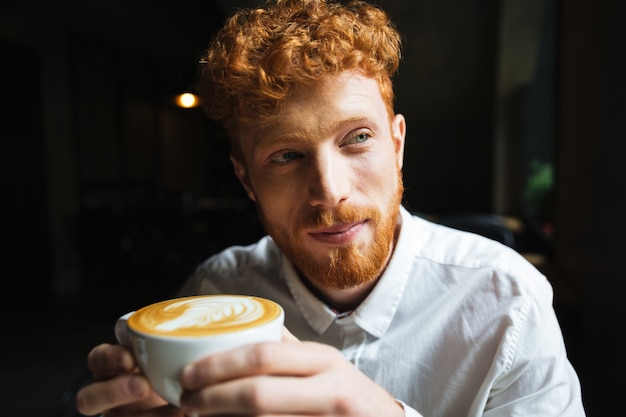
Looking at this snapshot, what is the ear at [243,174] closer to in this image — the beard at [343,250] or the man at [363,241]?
the man at [363,241]

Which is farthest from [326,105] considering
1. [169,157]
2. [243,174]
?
[169,157]

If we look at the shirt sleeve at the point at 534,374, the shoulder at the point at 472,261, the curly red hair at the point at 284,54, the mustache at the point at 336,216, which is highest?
the curly red hair at the point at 284,54

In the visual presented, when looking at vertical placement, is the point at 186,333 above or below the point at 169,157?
above

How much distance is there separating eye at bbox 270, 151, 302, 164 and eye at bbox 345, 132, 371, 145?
11 cm

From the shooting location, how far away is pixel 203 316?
0.60 meters

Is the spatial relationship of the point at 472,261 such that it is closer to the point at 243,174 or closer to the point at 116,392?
the point at 243,174

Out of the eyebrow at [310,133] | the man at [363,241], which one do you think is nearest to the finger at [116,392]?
the man at [363,241]

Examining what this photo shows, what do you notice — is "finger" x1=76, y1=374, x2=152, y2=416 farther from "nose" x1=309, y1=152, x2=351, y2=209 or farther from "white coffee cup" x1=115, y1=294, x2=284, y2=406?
"nose" x1=309, y1=152, x2=351, y2=209

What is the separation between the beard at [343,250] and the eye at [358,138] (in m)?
0.14

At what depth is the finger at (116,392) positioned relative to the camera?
0.59m

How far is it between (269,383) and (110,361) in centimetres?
23

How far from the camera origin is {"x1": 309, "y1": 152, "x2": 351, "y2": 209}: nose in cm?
91

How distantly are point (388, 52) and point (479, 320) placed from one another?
65cm

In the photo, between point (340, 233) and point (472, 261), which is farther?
point (472, 261)
